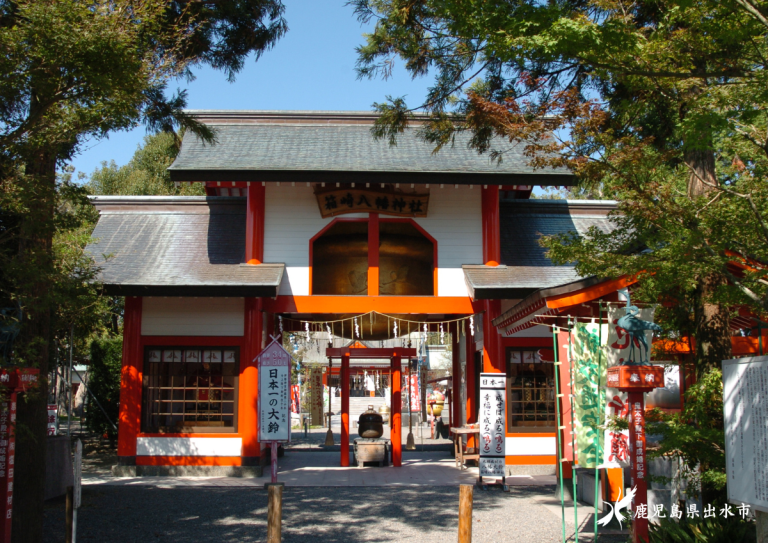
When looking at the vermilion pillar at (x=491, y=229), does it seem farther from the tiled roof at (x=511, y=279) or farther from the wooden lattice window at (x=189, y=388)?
the wooden lattice window at (x=189, y=388)

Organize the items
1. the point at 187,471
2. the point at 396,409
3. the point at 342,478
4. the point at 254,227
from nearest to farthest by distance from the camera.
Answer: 1. the point at 342,478
2. the point at 187,471
3. the point at 254,227
4. the point at 396,409

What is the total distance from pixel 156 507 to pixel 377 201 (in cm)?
712

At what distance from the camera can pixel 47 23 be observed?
18.0 feet

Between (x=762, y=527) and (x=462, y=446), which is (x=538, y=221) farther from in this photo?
(x=762, y=527)

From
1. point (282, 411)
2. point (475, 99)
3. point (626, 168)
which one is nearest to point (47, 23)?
point (475, 99)

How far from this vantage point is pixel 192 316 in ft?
43.7

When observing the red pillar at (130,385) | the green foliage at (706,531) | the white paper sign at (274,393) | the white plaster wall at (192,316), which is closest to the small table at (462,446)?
the white paper sign at (274,393)

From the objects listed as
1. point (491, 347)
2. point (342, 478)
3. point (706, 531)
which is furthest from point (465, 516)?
point (491, 347)

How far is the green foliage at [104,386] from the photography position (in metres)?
18.1

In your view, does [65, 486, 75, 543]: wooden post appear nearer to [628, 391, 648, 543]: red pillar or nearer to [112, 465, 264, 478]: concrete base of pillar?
[628, 391, 648, 543]: red pillar

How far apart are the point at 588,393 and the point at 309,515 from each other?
14.3 ft

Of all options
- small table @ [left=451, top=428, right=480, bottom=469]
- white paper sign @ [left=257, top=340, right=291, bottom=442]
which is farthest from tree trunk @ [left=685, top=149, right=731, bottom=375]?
small table @ [left=451, top=428, right=480, bottom=469]

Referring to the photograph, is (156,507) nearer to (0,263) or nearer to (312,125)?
(0,263)

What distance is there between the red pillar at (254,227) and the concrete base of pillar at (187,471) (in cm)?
411
